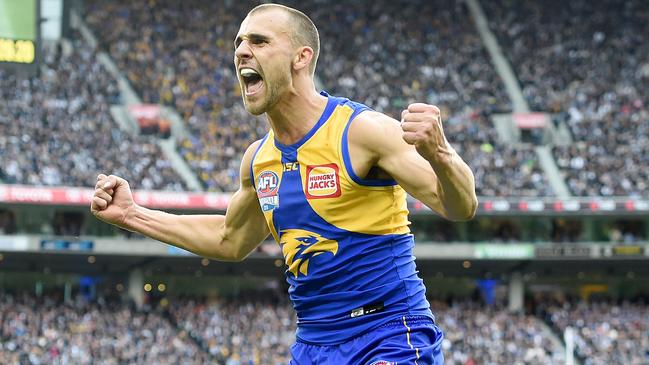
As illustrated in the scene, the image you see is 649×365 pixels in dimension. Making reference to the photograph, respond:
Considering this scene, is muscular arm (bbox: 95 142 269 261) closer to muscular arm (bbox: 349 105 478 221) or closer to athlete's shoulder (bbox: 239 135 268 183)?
athlete's shoulder (bbox: 239 135 268 183)

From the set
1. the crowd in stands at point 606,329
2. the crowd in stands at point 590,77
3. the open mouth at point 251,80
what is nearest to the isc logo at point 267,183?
the open mouth at point 251,80

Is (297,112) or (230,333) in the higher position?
(297,112)

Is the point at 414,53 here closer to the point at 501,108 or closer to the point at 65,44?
the point at 501,108

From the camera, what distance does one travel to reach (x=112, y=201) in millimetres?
6582

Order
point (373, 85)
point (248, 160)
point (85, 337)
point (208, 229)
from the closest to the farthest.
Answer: point (248, 160) → point (208, 229) → point (85, 337) → point (373, 85)

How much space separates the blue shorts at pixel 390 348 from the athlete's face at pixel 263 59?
1172mm

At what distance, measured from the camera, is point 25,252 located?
43531 mm

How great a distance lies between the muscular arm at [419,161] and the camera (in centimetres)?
495

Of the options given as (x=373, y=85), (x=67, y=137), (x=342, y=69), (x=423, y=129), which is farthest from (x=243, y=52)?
(x=342, y=69)

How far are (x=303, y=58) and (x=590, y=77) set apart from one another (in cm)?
4827

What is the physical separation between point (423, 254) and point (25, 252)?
1494 cm

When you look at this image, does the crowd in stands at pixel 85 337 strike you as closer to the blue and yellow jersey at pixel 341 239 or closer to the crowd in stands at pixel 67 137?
the crowd in stands at pixel 67 137

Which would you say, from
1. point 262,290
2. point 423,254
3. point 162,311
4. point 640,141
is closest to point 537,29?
point 640,141

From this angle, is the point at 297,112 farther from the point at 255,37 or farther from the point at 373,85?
the point at 373,85
